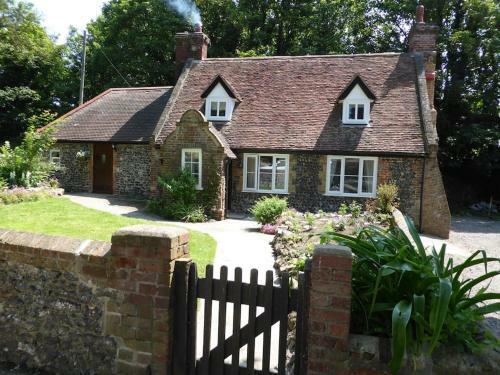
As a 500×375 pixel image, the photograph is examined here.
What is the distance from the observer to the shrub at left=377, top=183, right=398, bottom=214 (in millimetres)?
14148

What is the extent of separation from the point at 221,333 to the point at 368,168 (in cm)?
1410

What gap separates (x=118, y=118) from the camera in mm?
21797

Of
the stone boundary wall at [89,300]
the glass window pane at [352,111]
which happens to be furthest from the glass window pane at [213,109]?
the stone boundary wall at [89,300]

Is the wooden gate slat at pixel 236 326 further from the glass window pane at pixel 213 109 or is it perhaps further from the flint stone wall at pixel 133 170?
the flint stone wall at pixel 133 170

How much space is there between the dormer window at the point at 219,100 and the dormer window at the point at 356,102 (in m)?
5.07

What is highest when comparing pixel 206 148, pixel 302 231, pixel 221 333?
pixel 206 148

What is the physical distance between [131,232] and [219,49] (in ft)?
107

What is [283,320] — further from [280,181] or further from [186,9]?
[186,9]

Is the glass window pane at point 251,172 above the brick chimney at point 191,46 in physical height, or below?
below

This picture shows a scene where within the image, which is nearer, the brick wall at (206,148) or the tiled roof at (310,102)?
the brick wall at (206,148)

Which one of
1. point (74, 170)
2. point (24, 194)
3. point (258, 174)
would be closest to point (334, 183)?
point (258, 174)

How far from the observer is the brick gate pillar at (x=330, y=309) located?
3.06 metres

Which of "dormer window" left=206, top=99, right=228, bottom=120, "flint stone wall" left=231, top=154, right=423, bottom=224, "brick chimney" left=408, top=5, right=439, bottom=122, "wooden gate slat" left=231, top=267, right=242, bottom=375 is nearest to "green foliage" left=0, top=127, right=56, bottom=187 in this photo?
"dormer window" left=206, top=99, right=228, bottom=120

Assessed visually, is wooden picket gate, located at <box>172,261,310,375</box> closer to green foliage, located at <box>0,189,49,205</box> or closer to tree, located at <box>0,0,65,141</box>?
green foliage, located at <box>0,189,49,205</box>
